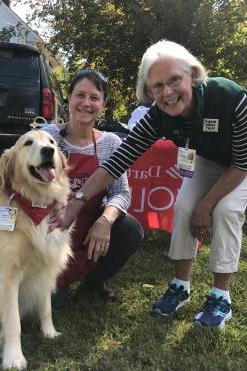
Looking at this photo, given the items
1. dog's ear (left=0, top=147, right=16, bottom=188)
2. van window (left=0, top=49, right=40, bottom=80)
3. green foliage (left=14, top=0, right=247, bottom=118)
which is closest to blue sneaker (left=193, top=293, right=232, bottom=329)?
dog's ear (left=0, top=147, right=16, bottom=188)

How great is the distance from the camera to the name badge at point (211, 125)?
3098 millimetres

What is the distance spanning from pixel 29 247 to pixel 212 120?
4.41ft

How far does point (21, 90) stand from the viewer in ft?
→ 21.5

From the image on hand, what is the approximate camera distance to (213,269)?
3273mm

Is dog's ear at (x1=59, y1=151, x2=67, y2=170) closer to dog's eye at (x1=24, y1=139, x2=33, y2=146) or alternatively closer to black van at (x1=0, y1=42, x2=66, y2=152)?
dog's eye at (x1=24, y1=139, x2=33, y2=146)

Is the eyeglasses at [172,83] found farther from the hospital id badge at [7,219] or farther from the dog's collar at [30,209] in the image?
the hospital id badge at [7,219]

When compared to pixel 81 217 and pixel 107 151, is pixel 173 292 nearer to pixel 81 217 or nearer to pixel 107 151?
pixel 81 217

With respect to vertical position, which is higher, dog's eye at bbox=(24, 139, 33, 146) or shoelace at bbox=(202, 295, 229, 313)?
dog's eye at bbox=(24, 139, 33, 146)

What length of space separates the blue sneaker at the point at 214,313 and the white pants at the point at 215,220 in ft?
0.68

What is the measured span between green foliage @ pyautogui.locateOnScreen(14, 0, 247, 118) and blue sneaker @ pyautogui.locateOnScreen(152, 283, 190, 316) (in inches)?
372

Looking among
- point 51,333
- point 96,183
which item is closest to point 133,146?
point 96,183

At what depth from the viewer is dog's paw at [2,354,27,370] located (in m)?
2.66

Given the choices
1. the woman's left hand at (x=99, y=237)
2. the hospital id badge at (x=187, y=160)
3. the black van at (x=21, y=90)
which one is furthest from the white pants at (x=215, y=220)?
the black van at (x=21, y=90)

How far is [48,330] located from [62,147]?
1.24m
